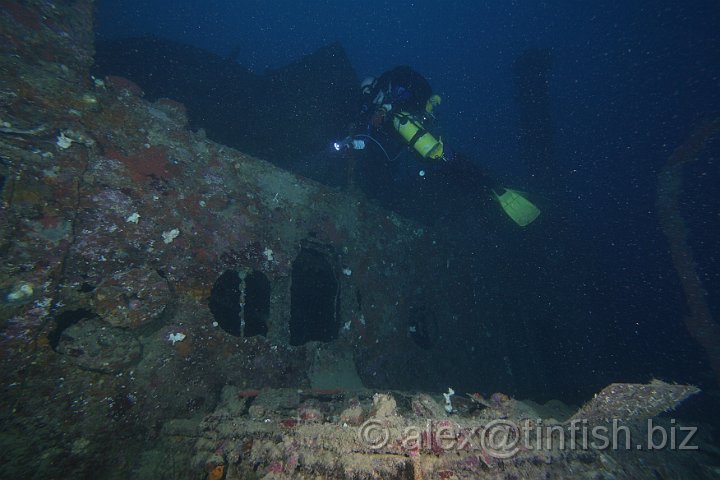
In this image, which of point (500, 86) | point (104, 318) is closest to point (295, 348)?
point (104, 318)

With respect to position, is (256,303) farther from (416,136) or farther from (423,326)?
(416,136)

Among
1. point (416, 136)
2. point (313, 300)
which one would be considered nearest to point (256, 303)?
point (313, 300)

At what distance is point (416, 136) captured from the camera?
6.47 m

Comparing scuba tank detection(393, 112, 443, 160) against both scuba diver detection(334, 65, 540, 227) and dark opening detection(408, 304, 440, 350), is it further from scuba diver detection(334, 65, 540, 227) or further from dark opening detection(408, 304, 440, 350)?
dark opening detection(408, 304, 440, 350)

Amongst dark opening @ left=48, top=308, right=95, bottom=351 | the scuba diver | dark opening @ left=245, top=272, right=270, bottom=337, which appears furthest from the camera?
the scuba diver

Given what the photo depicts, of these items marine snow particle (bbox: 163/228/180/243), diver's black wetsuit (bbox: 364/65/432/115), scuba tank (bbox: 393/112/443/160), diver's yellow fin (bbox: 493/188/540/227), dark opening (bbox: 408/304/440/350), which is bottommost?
dark opening (bbox: 408/304/440/350)

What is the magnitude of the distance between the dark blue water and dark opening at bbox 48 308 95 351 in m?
4.06

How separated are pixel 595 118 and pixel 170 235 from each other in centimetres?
6882

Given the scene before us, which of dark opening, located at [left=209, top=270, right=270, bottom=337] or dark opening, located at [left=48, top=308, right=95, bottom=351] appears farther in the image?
dark opening, located at [left=209, top=270, right=270, bottom=337]

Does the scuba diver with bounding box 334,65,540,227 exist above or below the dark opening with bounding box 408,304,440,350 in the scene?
above

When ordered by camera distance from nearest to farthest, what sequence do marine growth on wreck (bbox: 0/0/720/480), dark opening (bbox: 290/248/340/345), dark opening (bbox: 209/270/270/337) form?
1. marine growth on wreck (bbox: 0/0/720/480)
2. dark opening (bbox: 209/270/270/337)
3. dark opening (bbox: 290/248/340/345)

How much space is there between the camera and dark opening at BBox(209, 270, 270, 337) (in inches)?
127

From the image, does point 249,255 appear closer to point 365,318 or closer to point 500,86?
point 365,318

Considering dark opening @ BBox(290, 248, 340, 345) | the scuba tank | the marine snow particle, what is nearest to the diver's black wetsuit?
the scuba tank
